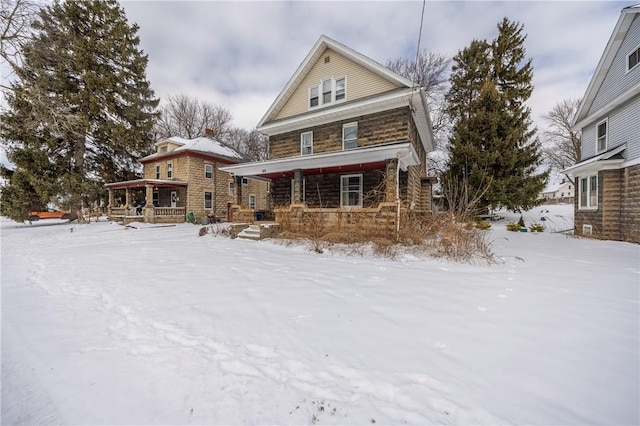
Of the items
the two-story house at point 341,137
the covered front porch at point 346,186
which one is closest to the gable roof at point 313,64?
the two-story house at point 341,137

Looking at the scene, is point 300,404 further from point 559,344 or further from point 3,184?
point 3,184

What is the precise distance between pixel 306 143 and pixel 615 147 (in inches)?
563

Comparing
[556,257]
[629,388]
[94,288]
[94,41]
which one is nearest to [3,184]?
[94,41]

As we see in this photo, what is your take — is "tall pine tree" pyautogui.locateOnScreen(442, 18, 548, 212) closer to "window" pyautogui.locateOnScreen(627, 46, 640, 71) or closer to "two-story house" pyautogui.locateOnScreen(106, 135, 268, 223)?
"window" pyautogui.locateOnScreen(627, 46, 640, 71)

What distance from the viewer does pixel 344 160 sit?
9602mm

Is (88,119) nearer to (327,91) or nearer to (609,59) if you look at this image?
(327,91)

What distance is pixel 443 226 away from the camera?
6.93 metres

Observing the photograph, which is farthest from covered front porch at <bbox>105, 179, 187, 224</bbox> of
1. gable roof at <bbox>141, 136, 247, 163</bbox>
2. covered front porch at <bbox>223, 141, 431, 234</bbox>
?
covered front porch at <bbox>223, 141, 431, 234</bbox>

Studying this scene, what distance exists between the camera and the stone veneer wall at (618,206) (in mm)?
9352

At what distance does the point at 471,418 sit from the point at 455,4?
984 cm

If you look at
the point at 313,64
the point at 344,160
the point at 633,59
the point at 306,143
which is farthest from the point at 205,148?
the point at 633,59

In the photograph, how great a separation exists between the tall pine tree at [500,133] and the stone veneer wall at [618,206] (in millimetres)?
6179

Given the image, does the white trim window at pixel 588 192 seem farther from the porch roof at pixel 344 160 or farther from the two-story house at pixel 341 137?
the porch roof at pixel 344 160

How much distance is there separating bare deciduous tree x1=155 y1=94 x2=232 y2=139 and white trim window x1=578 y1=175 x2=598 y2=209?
117 ft
